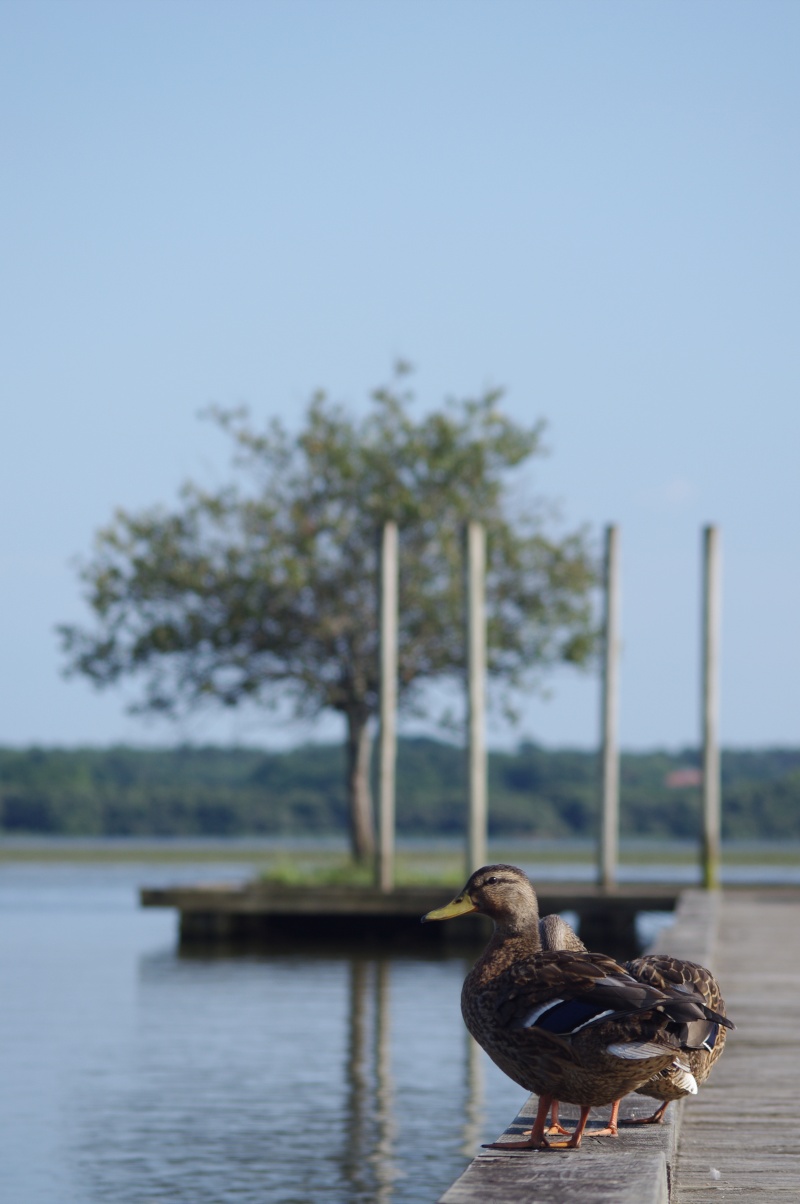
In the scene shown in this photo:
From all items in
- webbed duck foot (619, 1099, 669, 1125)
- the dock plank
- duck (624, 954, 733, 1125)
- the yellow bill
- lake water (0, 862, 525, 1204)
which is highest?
Result: the yellow bill

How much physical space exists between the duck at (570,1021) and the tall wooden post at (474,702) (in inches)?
886

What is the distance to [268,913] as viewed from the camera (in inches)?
1122

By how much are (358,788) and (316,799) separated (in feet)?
169

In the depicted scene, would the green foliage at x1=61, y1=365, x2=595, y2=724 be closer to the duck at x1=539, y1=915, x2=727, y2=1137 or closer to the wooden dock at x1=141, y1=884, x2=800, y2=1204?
the wooden dock at x1=141, y1=884, x2=800, y2=1204

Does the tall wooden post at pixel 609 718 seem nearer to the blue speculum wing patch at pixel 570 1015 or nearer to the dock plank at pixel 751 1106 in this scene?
the dock plank at pixel 751 1106

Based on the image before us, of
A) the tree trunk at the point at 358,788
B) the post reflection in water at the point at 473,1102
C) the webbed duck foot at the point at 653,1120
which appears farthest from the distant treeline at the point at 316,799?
the webbed duck foot at the point at 653,1120

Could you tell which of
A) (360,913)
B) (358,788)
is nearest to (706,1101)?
(360,913)

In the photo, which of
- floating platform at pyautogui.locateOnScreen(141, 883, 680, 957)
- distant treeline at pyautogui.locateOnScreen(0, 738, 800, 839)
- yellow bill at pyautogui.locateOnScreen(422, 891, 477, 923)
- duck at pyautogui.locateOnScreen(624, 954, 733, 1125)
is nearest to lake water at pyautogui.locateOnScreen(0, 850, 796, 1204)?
floating platform at pyautogui.locateOnScreen(141, 883, 680, 957)

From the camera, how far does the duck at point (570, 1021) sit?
5566 mm

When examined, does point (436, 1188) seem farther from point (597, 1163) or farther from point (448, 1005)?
point (448, 1005)

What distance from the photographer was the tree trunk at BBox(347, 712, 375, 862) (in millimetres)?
37156

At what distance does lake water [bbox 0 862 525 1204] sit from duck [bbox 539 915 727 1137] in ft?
15.0

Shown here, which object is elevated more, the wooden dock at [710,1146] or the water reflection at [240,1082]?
the wooden dock at [710,1146]

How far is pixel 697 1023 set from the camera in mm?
5777
